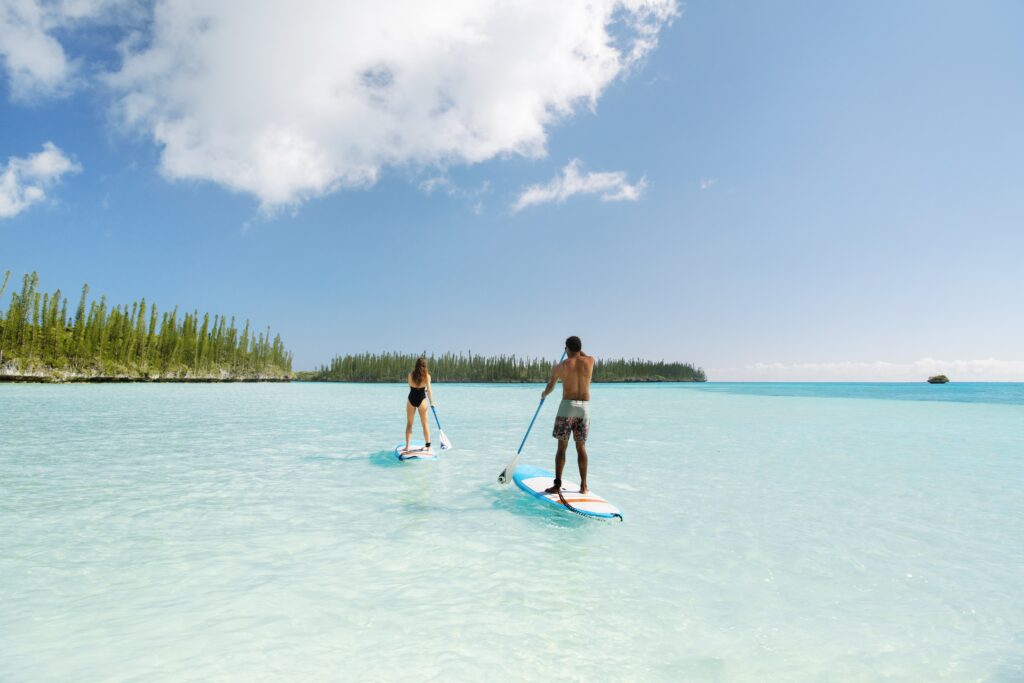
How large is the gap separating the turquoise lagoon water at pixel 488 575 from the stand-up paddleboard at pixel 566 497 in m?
0.31

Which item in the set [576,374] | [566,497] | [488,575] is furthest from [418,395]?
[488,575]

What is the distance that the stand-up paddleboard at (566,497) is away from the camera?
8836mm

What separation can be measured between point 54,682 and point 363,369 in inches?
6584

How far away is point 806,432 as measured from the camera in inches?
1045

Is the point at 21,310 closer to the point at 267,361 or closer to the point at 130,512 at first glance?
the point at 267,361

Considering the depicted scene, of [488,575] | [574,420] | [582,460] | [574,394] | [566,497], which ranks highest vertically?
[574,394]

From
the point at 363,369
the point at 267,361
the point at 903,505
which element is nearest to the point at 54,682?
the point at 903,505

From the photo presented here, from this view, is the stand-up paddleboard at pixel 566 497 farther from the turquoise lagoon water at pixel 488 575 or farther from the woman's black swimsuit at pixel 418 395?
the woman's black swimsuit at pixel 418 395

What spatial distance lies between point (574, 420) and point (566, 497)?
1503 millimetres

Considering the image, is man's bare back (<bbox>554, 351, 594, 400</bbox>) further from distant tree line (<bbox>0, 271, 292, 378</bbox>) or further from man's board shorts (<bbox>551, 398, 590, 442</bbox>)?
distant tree line (<bbox>0, 271, 292, 378</bbox>)

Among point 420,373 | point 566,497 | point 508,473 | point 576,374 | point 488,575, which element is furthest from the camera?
point 420,373

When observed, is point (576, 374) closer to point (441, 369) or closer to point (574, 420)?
point (574, 420)

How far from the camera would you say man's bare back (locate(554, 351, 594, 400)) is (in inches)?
357

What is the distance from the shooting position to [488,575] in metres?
6.65
